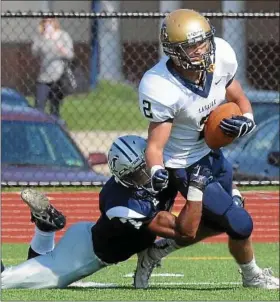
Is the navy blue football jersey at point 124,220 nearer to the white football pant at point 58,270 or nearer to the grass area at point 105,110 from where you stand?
the white football pant at point 58,270

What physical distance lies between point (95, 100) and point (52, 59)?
245 centimetres

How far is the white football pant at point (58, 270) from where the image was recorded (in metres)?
7.37

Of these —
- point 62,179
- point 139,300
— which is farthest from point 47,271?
point 62,179

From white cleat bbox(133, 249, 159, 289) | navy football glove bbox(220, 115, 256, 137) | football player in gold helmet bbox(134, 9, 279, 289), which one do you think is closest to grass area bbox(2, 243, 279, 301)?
white cleat bbox(133, 249, 159, 289)

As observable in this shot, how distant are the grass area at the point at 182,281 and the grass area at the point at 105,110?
5.19 m

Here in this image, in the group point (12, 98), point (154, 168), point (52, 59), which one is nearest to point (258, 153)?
point (12, 98)

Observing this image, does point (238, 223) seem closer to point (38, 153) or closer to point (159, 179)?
point (159, 179)

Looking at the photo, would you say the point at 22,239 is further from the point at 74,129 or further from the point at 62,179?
the point at 74,129

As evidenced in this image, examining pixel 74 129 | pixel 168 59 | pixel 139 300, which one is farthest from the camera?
pixel 74 129

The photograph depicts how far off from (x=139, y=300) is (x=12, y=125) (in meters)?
5.31

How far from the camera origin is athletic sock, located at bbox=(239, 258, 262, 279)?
Result: 23.9 feet

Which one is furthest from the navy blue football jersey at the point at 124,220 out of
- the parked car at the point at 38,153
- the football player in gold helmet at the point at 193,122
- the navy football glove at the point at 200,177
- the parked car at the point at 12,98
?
the parked car at the point at 12,98

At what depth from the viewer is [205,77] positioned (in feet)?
23.2

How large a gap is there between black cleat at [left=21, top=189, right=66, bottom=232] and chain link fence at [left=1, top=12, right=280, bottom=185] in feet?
12.5
